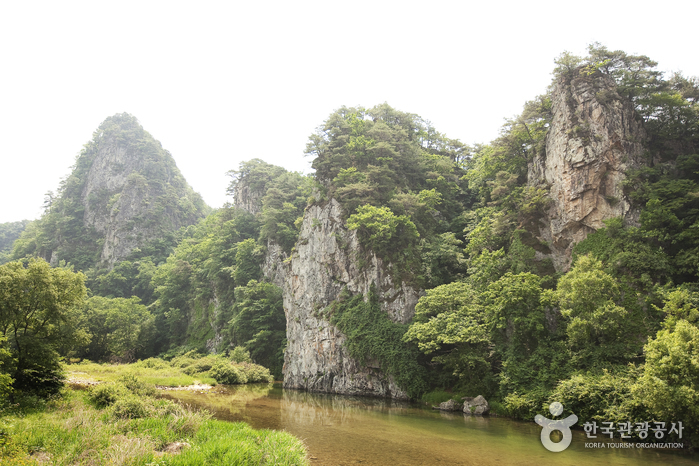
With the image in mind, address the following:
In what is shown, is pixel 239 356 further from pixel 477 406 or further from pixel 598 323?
pixel 598 323

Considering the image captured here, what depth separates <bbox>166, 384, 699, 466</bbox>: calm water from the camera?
33.5 feet

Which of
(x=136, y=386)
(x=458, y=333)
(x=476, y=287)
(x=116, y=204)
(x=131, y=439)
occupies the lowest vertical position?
(x=136, y=386)

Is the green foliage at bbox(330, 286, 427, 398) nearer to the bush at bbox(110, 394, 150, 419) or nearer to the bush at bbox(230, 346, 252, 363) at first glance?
the bush at bbox(230, 346, 252, 363)

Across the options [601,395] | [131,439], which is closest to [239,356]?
[131,439]

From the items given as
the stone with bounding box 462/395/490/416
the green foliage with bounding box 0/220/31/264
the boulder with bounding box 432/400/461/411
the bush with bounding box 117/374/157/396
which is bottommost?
the boulder with bounding box 432/400/461/411

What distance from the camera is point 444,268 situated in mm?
29422

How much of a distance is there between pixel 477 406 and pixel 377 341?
27.9ft

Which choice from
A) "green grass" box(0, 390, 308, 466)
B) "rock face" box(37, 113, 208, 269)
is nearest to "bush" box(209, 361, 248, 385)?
"green grass" box(0, 390, 308, 466)

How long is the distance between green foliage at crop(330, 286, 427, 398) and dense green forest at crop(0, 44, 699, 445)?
11 cm

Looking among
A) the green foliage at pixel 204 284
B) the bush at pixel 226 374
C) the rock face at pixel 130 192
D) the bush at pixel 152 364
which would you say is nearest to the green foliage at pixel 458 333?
the bush at pixel 226 374

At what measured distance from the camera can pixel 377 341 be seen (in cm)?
2597

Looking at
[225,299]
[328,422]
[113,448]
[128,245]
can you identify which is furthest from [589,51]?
[128,245]

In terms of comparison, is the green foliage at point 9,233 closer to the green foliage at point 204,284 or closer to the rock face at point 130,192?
the rock face at point 130,192

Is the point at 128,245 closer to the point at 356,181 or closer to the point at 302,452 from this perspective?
the point at 356,181
